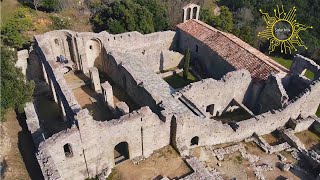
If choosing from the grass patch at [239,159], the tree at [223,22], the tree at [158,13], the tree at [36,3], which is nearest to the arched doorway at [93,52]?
the tree at [158,13]

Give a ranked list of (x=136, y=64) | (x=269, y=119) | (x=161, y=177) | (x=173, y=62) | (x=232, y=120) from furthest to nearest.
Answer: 1. (x=173, y=62)
2. (x=136, y=64)
3. (x=232, y=120)
4. (x=269, y=119)
5. (x=161, y=177)

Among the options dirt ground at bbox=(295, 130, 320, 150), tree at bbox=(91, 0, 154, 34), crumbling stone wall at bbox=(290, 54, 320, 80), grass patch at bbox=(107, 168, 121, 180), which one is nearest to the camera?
grass patch at bbox=(107, 168, 121, 180)

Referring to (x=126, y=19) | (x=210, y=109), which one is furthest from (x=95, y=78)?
(x=126, y=19)

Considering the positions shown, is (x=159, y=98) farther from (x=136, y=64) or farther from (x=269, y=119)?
(x=269, y=119)

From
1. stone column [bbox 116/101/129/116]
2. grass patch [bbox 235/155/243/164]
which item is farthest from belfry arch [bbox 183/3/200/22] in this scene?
grass patch [bbox 235/155/243/164]

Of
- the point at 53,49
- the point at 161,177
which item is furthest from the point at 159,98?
the point at 53,49

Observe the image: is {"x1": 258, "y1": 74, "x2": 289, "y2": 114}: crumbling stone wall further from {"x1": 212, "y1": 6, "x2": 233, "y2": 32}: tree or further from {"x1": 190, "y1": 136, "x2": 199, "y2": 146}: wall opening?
{"x1": 212, "y1": 6, "x2": 233, "y2": 32}: tree
